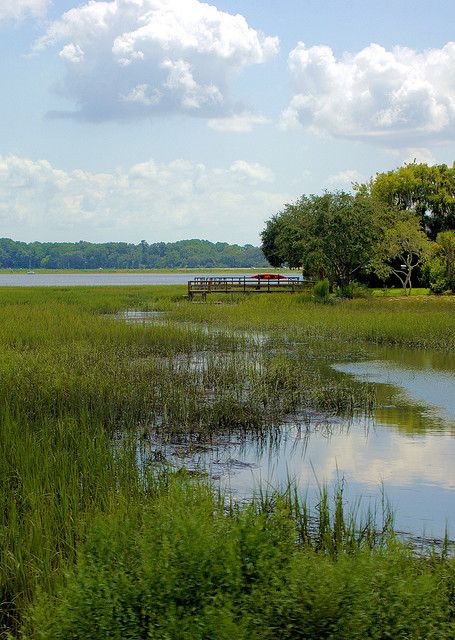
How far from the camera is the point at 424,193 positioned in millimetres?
63375

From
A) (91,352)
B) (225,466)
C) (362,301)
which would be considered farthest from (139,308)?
(225,466)

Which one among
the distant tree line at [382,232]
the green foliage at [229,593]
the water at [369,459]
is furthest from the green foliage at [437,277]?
the green foliage at [229,593]

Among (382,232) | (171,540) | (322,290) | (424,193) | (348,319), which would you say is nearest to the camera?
(171,540)

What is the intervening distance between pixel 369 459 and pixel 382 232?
41607 mm

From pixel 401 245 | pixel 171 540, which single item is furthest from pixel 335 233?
pixel 171 540

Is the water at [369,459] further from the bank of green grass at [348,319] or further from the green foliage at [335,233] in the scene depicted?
the green foliage at [335,233]

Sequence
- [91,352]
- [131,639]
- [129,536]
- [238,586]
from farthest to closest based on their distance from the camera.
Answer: [91,352]
[129,536]
[238,586]
[131,639]

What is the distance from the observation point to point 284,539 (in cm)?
709

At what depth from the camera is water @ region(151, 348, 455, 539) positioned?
1048 centimetres

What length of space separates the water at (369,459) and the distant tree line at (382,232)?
106 feet

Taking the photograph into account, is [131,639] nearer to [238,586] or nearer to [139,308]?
[238,586]

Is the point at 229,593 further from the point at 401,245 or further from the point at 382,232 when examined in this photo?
the point at 401,245

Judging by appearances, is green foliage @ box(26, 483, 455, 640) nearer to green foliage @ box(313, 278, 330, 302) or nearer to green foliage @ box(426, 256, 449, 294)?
green foliage @ box(313, 278, 330, 302)

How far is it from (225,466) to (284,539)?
4750 millimetres
